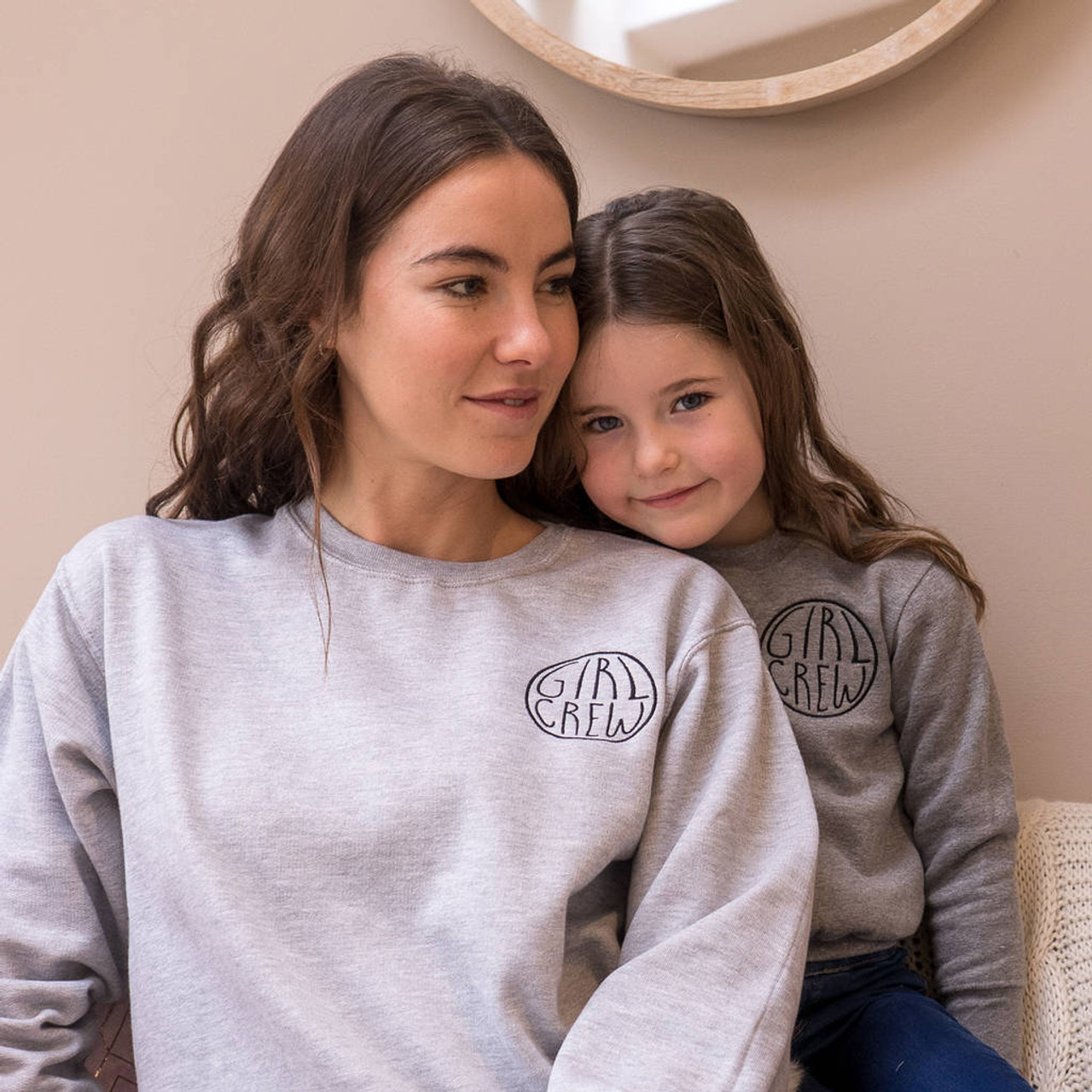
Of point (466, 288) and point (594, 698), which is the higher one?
point (466, 288)

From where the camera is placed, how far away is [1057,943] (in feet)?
3.96

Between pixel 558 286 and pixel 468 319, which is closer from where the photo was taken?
pixel 468 319

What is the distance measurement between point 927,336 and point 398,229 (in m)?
0.62

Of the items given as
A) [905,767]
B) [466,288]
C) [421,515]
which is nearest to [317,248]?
[466,288]

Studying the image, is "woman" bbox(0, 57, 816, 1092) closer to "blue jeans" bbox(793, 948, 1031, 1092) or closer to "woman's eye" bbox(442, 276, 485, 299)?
"woman's eye" bbox(442, 276, 485, 299)

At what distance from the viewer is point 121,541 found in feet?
3.88

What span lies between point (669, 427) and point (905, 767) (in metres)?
0.42

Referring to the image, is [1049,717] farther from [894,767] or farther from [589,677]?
[589,677]

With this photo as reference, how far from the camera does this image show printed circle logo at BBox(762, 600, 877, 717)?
127cm

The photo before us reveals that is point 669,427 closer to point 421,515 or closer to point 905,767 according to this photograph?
point 421,515

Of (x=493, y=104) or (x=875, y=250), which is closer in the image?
(x=493, y=104)

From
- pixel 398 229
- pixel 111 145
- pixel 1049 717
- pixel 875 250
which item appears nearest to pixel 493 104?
pixel 398 229

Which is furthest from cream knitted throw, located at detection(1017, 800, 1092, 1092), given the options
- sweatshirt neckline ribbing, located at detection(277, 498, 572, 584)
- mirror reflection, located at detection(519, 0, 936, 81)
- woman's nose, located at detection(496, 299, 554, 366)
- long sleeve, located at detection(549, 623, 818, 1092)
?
mirror reflection, located at detection(519, 0, 936, 81)

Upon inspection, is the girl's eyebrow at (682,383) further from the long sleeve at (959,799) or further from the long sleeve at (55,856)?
the long sleeve at (55,856)
